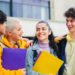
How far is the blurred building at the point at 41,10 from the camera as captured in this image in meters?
14.9

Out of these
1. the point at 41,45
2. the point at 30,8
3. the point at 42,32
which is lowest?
the point at 41,45

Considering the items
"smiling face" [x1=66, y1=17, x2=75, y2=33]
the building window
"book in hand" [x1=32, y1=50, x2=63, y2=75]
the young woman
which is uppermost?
the building window

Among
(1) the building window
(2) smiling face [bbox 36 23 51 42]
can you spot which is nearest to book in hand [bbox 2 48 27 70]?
(2) smiling face [bbox 36 23 51 42]

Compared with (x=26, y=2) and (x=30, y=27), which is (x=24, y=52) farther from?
(x=26, y=2)

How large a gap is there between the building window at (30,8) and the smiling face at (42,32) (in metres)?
11.6

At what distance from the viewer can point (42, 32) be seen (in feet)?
11.1

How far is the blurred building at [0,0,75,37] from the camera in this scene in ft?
48.8

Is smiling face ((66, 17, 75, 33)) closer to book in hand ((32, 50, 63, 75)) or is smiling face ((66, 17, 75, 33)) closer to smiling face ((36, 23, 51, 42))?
smiling face ((36, 23, 51, 42))

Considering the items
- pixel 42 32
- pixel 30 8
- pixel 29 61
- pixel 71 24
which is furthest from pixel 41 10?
pixel 29 61

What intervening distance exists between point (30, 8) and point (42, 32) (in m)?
12.6

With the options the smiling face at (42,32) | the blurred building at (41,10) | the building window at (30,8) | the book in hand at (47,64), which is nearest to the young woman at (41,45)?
the smiling face at (42,32)

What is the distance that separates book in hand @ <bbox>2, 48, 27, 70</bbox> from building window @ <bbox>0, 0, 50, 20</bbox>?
1193 centimetres

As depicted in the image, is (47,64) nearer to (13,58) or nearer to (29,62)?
(29,62)

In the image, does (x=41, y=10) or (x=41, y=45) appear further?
(x=41, y=10)
